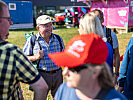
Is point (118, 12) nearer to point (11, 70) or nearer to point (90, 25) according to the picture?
point (90, 25)

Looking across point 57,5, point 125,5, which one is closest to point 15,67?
point 125,5

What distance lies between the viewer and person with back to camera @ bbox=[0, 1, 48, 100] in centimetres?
151

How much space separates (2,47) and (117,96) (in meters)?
0.99

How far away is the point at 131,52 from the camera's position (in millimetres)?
2479

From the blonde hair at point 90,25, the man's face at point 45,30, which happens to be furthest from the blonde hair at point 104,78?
the man's face at point 45,30

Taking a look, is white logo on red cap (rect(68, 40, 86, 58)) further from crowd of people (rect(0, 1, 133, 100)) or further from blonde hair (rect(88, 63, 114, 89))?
blonde hair (rect(88, 63, 114, 89))

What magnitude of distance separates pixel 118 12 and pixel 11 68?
16.3 meters

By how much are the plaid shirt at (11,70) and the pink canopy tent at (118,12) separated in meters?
15.4

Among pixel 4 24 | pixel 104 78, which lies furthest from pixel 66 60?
pixel 4 24

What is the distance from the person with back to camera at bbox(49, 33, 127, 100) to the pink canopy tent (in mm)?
15389

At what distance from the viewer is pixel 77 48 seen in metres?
1.38

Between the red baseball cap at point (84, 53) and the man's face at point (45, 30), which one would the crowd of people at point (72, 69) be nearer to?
the red baseball cap at point (84, 53)

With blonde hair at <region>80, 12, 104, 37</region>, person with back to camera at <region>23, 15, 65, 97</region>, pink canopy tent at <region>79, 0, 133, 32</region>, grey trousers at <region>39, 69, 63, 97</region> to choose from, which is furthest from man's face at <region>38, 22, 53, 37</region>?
pink canopy tent at <region>79, 0, 133, 32</region>

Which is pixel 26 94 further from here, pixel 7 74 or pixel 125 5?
pixel 125 5
